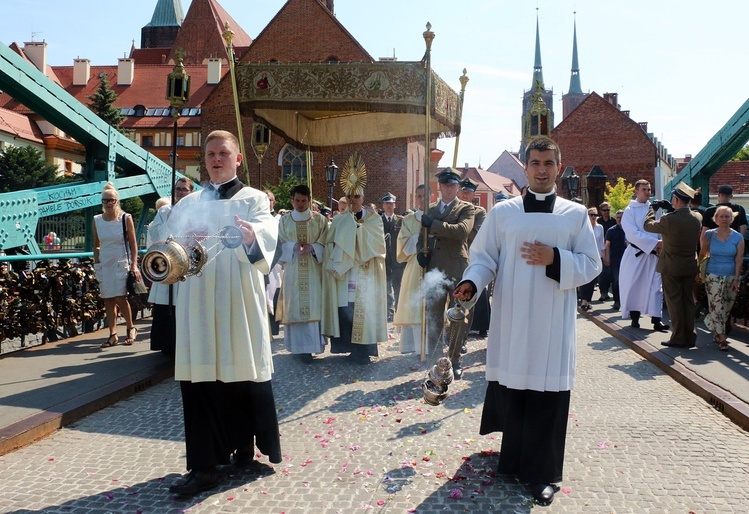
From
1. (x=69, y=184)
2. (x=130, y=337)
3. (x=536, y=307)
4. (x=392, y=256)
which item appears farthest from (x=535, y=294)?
(x=69, y=184)

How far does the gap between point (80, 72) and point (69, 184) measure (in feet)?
174

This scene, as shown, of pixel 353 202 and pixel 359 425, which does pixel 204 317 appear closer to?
pixel 359 425

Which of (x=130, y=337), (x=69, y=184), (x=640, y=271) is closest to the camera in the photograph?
(x=130, y=337)

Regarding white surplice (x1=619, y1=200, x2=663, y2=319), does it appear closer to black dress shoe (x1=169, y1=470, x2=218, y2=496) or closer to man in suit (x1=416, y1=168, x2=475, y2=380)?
man in suit (x1=416, y1=168, x2=475, y2=380)

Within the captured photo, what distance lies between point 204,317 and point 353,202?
458 centimetres

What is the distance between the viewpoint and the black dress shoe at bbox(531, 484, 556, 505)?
381cm

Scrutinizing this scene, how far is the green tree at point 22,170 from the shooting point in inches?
1438

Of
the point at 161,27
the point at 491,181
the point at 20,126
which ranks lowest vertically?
the point at 20,126

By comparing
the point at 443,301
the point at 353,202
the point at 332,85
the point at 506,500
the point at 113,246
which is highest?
the point at 332,85

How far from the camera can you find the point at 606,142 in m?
55.0

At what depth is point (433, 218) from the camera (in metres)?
7.32

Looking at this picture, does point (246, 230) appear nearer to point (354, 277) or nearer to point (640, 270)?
point (354, 277)

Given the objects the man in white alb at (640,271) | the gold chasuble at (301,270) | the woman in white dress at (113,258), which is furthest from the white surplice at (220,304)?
the man in white alb at (640,271)

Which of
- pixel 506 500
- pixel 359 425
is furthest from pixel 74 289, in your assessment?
pixel 506 500
